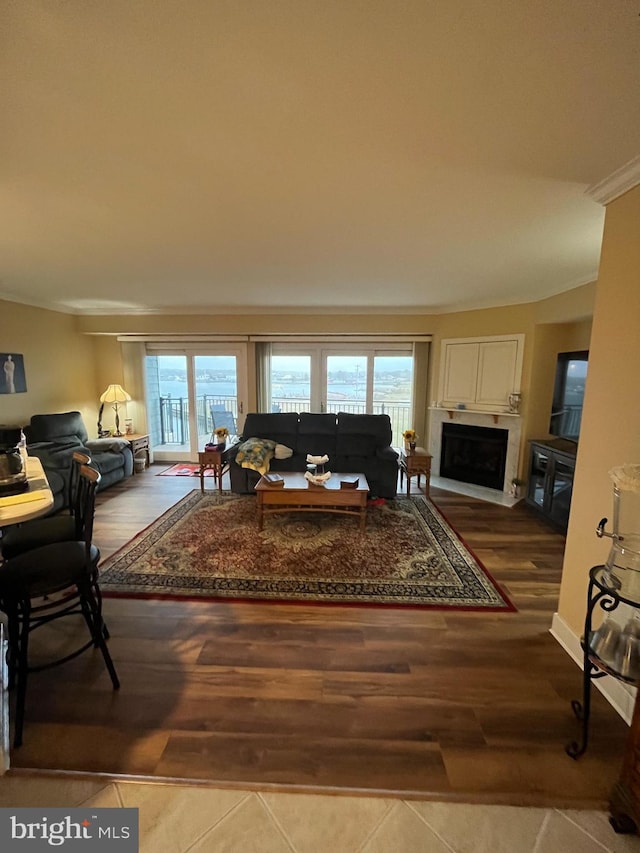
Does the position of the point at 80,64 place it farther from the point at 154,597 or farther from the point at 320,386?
the point at 320,386

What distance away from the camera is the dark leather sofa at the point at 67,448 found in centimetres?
389

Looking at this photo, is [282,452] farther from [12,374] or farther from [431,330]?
[12,374]

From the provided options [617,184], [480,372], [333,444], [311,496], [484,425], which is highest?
[617,184]

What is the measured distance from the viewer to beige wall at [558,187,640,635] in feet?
5.17

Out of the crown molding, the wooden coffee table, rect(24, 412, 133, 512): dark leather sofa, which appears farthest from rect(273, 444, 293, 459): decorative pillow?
the crown molding

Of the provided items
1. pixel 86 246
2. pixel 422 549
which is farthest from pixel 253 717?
pixel 86 246

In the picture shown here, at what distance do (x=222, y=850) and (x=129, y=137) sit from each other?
259cm

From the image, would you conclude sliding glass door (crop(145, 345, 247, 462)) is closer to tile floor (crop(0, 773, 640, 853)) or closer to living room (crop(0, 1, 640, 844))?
living room (crop(0, 1, 640, 844))

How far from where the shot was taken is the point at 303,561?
2861 millimetres

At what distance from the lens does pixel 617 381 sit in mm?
1650

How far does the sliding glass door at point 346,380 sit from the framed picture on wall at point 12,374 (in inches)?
129

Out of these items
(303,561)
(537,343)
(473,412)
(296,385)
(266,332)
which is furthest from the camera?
(296,385)

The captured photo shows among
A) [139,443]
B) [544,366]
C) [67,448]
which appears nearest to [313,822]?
[544,366]

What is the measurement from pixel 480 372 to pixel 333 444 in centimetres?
215
